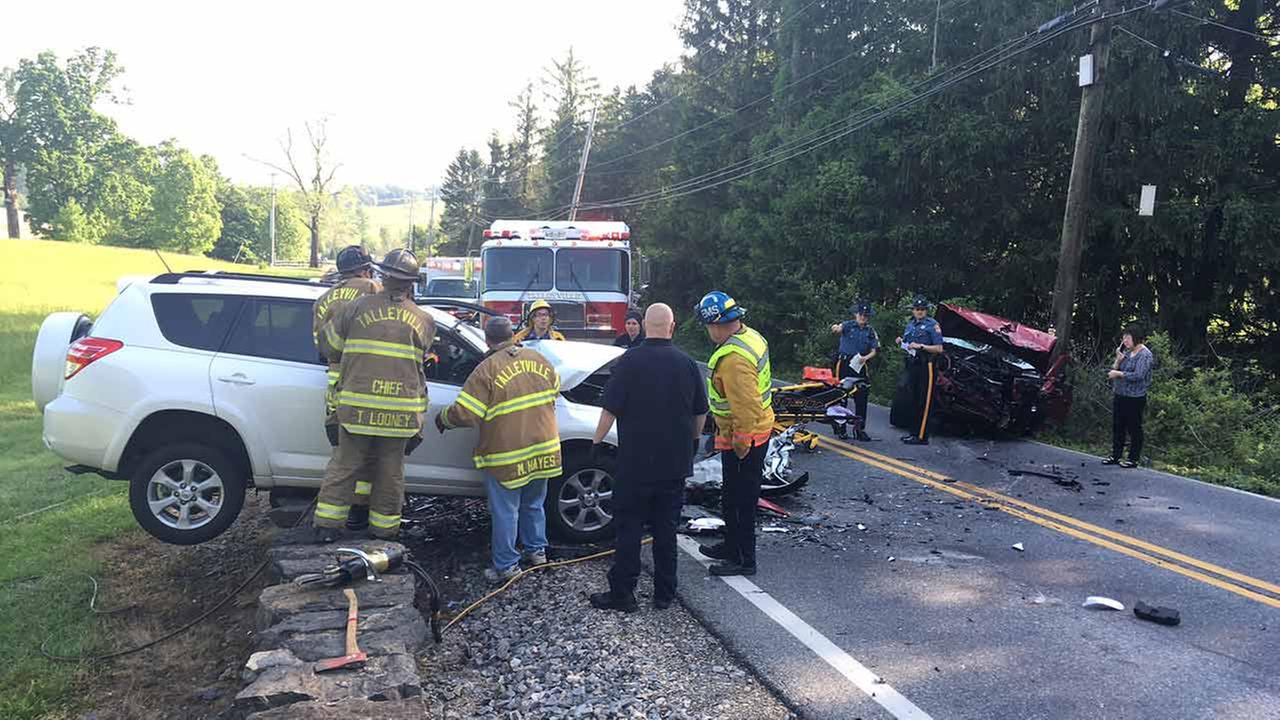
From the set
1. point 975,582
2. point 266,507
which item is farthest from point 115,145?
point 975,582

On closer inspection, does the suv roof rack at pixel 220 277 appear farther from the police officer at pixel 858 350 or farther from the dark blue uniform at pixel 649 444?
the police officer at pixel 858 350

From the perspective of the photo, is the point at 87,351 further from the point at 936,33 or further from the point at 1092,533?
the point at 936,33

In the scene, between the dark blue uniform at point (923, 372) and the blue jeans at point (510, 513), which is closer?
the blue jeans at point (510, 513)

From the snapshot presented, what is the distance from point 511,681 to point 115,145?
8624 centimetres

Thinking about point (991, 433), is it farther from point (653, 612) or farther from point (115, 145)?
point (115, 145)

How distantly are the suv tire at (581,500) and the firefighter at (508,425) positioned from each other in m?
0.46

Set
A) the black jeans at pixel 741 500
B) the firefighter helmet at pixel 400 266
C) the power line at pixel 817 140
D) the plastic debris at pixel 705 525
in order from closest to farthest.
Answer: the firefighter helmet at pixel 400 266 < the black jeans at pixel 741 500 < the plastic debris at pixel 705 525 < the power line at pixel 817 140

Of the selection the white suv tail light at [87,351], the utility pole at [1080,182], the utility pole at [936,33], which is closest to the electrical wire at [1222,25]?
the utility pole at [1080,182]

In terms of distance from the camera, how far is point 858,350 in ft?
36.2

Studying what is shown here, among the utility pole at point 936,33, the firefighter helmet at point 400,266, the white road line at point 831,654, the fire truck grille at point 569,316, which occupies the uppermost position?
the utility pole at point 936,33

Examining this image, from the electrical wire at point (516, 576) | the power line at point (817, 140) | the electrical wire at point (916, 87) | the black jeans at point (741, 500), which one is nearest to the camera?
the electrical wire at point (516, 576)

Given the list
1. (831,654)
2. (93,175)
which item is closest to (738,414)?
(831,654)

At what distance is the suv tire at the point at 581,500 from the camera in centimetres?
593

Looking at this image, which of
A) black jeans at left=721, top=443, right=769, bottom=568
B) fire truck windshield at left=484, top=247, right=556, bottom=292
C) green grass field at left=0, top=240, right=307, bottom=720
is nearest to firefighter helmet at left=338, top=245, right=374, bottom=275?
green grass field at left=0, top=240, right=307, bottom=720
